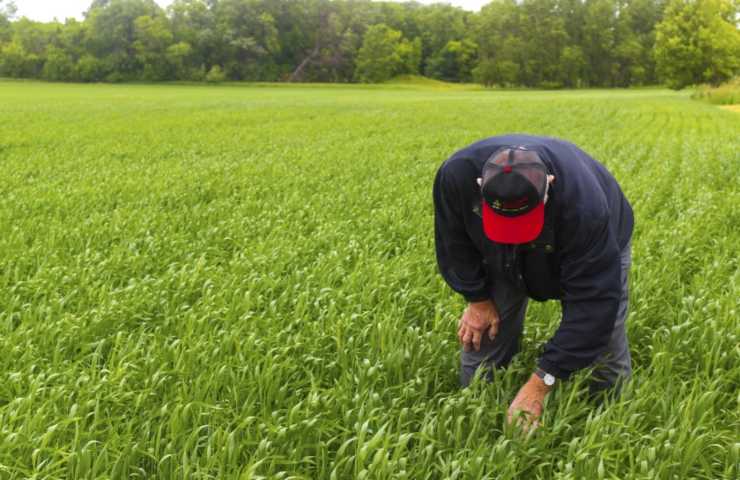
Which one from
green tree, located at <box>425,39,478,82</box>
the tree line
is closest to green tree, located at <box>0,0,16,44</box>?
the tree line

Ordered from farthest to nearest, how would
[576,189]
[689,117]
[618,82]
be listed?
[618,82], [689,117], [576,189]

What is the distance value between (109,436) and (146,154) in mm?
13001

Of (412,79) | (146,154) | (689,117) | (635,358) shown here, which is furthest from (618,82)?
(635,358)

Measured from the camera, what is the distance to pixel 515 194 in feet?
8.04

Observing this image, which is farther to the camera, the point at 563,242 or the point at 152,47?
the point at 152,47

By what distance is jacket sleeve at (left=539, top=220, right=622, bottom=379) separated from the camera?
275 centimetres

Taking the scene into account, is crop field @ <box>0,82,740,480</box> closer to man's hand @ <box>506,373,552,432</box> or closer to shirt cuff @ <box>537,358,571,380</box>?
man's hand @ <box>506,373,552,432</box>

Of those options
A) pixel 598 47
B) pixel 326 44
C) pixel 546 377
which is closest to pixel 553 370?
Answer: pixel 546 377

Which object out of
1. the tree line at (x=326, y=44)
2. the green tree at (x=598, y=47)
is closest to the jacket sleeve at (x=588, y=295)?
the tree line at (x=326, y=44)

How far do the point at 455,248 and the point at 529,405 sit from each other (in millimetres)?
872

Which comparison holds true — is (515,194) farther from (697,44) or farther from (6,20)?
(6,20)

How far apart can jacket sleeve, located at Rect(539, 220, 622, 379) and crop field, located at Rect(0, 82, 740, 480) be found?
0.38m

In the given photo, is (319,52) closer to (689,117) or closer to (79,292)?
(689,117)

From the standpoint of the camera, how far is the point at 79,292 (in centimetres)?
509
